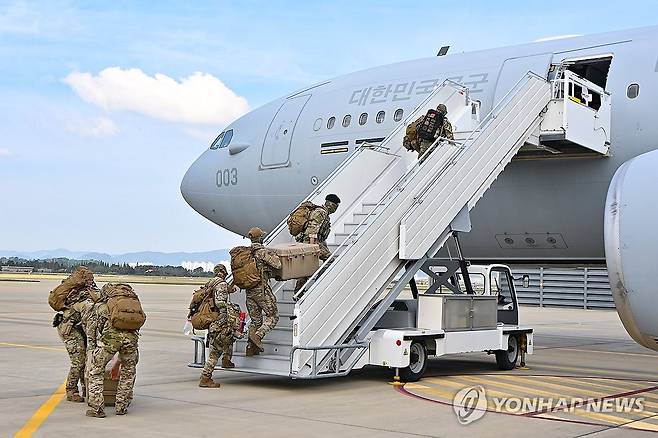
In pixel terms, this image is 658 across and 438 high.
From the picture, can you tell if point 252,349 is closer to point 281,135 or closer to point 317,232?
point 317,232

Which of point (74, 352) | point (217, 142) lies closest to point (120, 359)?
point (74, 352)

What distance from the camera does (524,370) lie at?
1460cm

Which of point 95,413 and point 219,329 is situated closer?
point 95,413

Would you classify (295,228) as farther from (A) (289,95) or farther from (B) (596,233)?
(A) (289,95)

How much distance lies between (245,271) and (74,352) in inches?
96.4

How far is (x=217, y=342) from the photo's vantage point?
1151 centimetres

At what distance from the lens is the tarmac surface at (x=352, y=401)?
29.0ft

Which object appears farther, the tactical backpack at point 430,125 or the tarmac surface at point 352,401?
the tactical backpack at point 430,125

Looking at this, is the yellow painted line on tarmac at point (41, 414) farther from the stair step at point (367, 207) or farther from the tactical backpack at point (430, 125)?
the tactical backpack at point (430, 125)

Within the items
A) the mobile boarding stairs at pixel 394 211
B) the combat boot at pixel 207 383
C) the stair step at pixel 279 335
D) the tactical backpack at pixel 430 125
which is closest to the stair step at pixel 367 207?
the mobile boarding stairs at pixel 394 211

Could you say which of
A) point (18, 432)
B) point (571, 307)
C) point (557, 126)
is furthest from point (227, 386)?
point (571, 307)

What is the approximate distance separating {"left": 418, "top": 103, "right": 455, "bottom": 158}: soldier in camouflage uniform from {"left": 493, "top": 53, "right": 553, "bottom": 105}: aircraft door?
2.05m

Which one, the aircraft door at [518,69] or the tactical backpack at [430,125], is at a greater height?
the aircraft door at [518,69]
